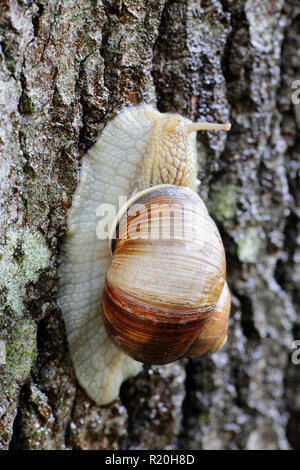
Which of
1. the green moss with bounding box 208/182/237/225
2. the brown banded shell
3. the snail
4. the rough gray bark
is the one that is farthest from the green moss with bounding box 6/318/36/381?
the green moss with bounding box 208/182/237/225

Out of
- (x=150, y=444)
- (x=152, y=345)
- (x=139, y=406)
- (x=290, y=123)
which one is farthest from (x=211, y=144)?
(x=150, y=444)

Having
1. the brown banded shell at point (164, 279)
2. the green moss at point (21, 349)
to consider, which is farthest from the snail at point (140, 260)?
the green moss at point (21, 349)

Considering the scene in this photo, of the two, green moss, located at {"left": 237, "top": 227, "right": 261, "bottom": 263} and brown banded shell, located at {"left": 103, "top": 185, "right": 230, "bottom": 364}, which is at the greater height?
brown banded shell, located at {"left": 103, "top": 185, "right": 230, "bottom": 364}

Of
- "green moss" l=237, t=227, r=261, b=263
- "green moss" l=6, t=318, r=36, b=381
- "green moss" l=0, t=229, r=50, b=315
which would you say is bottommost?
"green moss" l=6, t=318, r=36, b=381

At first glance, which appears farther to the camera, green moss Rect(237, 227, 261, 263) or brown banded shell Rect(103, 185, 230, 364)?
green moss Rect(237, 227, 261, 263)

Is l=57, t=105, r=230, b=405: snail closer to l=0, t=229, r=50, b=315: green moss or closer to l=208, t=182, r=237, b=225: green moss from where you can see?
l=0, t=229, r=50, b=315: green moss

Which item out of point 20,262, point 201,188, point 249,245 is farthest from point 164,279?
point 249,245

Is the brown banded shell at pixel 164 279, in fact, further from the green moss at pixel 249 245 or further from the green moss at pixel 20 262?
the green moss at pixel 249 245

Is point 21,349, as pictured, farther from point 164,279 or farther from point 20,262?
point 164,279
